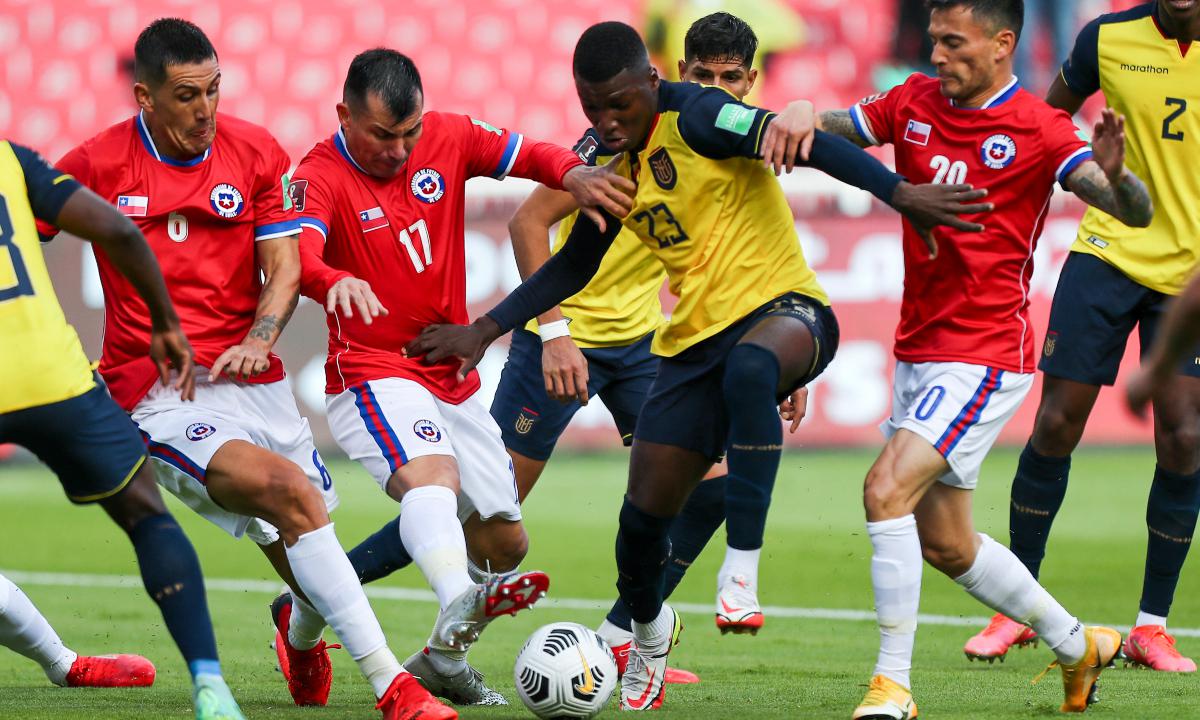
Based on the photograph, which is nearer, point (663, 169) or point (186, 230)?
point (663, 169)

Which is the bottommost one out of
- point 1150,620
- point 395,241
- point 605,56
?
point 1150,620

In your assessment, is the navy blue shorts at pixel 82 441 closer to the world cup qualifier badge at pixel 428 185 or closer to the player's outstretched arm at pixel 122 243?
the player's outstretched arm at pixel 122 243

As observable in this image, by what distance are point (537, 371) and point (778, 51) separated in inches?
438

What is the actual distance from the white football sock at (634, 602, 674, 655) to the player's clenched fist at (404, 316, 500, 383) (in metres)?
1.15

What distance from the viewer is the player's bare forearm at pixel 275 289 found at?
552cm

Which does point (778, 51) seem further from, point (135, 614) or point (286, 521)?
point (286, 521)

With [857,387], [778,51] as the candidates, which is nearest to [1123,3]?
[778,51]

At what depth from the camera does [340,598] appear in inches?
195

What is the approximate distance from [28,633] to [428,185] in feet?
7.46

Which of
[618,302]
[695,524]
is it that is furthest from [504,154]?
[695,524]

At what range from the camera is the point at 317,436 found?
609 inches

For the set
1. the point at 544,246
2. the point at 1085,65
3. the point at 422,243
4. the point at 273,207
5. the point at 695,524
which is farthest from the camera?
the point at 695,524

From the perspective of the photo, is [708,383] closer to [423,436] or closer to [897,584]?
[897,584]

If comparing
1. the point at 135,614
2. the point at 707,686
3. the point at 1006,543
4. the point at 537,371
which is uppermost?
the point at 537,371
